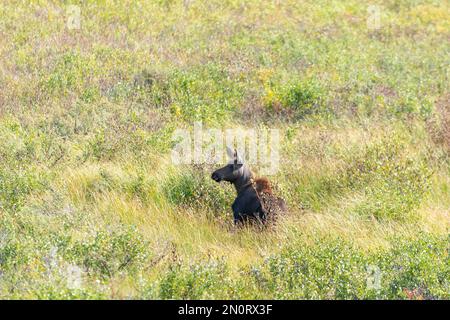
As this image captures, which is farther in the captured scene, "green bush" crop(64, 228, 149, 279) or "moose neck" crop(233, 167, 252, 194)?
"moose neck" crop(233, 167, 252, 194)

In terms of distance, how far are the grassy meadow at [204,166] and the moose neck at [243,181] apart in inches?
15.6

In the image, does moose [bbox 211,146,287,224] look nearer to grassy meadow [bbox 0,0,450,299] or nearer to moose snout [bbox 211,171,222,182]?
moose snout [bbox 211,171,222,182]

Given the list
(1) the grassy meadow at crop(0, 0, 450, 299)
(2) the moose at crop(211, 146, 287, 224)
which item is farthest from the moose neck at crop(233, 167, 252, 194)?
(1) the grassy meadow at crop(0, 0, 450, 299)

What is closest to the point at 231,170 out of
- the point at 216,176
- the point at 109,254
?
the point at 216,176

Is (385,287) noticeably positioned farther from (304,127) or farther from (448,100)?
(448,100)

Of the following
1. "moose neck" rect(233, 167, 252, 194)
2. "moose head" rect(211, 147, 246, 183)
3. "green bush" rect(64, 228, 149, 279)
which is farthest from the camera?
"moose neck" rect(233, 167, 252, 194)

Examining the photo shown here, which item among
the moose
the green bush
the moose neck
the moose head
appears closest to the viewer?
the green bush

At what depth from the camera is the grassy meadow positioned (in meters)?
6.75

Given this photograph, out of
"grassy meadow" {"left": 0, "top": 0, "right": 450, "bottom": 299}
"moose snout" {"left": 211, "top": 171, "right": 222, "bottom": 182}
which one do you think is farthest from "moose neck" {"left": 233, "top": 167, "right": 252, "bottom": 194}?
"grassy meadow" {"left": 0, "top": 0, "right": 450, "bottom": 299}

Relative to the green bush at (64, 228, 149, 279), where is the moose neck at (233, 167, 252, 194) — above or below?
below

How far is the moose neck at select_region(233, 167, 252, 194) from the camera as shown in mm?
9039

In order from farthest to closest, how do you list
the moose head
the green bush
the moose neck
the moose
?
the moose neck
the moose head
the moose
the green bush

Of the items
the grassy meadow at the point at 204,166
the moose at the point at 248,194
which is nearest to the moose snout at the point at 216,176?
the moose at the point at 248,194

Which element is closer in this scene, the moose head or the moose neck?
the moose head
